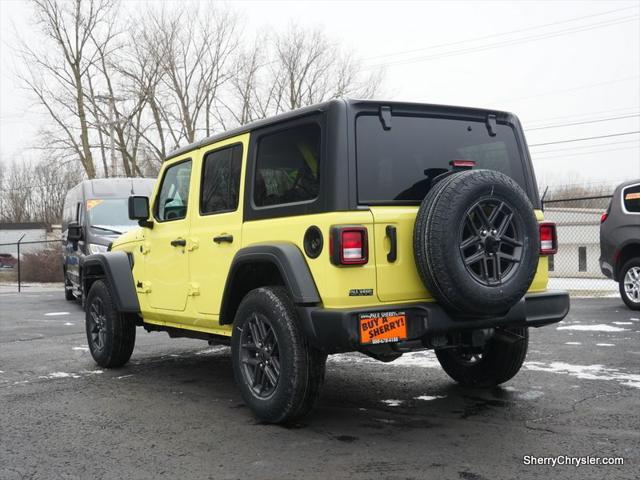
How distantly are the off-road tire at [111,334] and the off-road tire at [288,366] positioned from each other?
2650 millimetres

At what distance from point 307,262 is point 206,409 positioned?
157 cm

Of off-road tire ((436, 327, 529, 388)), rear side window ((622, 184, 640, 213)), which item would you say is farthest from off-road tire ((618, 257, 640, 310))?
off-road tire ((436, 327, 529, 388))

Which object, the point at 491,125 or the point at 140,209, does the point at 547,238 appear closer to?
the point at 491,125

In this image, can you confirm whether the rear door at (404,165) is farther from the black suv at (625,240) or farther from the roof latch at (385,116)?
the black suv at (625,240)

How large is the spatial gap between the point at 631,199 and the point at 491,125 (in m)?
6.72

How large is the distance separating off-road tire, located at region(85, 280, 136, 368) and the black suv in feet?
24.7

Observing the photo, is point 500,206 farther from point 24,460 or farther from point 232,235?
point 24,460

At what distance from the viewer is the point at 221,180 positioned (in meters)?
5.52

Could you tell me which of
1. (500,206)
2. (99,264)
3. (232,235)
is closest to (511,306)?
(500,206)

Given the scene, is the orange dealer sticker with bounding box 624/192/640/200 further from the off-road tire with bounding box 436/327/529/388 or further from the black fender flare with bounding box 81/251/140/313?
the black fender flare with bounding box 81/251/140/313

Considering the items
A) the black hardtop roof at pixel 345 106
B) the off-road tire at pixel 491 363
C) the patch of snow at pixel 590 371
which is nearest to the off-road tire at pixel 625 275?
the patch of snow at pixel 590 371

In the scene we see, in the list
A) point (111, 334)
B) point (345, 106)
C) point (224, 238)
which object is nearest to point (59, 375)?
point (111, 334)
